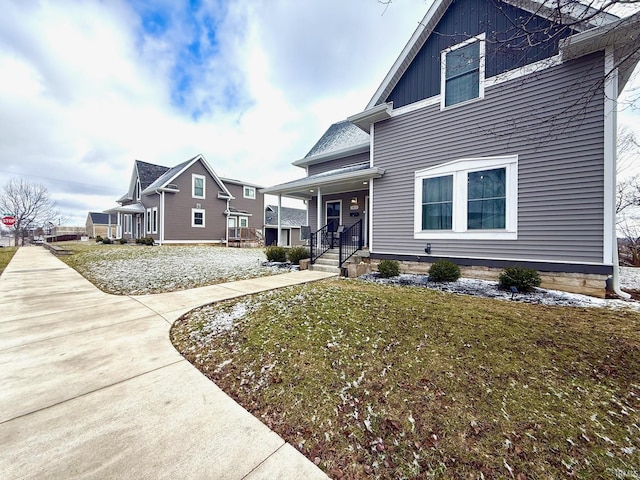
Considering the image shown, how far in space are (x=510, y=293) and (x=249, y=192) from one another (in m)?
24.8

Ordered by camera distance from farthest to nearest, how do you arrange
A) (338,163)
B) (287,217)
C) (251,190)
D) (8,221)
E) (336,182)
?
(287,217) < (251,190) < (8,221) < (338,163) < (336,182)

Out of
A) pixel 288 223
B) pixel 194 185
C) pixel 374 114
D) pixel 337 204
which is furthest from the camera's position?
pixel 288 223

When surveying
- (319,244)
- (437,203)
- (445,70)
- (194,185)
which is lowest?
(319,244)

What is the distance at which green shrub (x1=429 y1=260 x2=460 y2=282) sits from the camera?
641 centimetres

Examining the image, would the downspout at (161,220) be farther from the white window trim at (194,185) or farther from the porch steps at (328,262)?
the porch steps at (328,262)

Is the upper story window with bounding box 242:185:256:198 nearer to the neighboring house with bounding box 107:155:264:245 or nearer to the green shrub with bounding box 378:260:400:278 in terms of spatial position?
the neighboring house with bounding box 107:155:264:245

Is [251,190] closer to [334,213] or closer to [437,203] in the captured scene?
[334,213]

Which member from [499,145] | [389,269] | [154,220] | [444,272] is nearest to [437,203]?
[499,145]

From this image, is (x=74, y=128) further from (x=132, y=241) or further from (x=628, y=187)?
(x=628, y=187)

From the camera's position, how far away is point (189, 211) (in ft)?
66.4

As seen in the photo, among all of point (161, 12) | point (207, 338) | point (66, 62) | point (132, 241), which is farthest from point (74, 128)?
point (207, 338)

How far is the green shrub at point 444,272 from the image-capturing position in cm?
641

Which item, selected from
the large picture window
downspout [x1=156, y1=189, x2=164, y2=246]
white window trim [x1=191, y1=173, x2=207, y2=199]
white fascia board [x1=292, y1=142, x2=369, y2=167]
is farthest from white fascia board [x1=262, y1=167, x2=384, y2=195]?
white window trim [x1=191, y1=173, x2=207, y2=199]

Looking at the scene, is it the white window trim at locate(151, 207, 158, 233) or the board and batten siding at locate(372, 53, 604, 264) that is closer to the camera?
the board and batten siding at locate(372, 53, 604, 264)
